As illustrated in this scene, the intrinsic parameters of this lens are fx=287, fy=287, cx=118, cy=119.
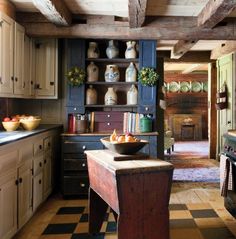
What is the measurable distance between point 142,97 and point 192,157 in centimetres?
351

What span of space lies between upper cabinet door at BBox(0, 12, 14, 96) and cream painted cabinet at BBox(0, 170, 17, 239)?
1.03m

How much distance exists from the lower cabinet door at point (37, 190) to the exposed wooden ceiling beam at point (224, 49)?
12.9 ft

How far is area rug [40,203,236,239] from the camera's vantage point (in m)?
2.73

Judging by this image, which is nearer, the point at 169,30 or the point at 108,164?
the point at 108,164

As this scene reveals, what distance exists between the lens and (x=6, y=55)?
3.11 meters

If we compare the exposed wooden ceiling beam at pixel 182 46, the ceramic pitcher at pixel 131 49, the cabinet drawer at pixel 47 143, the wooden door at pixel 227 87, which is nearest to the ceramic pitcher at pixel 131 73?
the ceramic pitcher at pixel 131 49

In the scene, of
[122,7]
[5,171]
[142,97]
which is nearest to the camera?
[5,171]

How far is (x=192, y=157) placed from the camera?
697 cm

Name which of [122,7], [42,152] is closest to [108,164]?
[42,152]

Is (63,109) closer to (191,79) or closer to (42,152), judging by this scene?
(42,152)

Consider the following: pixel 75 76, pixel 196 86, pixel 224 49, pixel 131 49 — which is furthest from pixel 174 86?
pixel 75 76

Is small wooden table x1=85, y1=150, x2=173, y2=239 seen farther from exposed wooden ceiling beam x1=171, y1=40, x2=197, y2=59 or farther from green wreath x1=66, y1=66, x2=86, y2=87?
exposed wooden ceiling beam x1=171, y1=40, x2=197, y2=59

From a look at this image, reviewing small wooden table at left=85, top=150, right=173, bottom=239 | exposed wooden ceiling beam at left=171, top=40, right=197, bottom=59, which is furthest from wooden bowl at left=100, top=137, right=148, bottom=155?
exposed wooden ceiling beam at left=171, top=40, right=197, bottom=59

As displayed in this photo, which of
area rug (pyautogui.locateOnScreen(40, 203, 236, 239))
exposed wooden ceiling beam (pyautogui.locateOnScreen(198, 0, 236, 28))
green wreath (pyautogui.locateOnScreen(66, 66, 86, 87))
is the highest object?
exposed wooden ceiling beam (pyautogui.locateOnScreen(198, 0, 236, 28))
